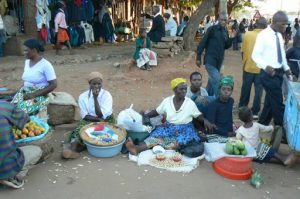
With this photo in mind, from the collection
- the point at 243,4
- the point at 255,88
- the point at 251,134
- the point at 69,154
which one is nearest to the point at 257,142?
the point at 251,134

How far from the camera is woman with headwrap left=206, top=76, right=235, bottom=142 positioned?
4.70 m

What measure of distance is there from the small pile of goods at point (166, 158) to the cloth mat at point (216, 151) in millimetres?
344

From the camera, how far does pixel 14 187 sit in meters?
3.56

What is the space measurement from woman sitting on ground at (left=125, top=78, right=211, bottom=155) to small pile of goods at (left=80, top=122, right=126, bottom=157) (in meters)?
0.17

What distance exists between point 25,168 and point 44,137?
440mm

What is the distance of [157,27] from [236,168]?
22.6ft

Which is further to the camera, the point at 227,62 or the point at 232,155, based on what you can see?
the point at 227,62

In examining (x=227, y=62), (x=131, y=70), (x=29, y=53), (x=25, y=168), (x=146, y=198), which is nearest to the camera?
(x=146, y=198)

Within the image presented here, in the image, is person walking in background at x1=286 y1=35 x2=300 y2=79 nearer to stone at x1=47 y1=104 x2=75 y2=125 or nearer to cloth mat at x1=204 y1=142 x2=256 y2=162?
cloth mat at x1=204 y1=142 x2=256 y2=162

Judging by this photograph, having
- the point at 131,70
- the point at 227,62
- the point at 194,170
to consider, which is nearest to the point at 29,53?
the point at 194,170

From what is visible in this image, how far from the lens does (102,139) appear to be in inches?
170

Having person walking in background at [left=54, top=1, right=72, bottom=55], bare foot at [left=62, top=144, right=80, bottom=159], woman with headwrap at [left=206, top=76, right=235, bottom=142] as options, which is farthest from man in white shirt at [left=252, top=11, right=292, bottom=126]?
person walking in background at [left=54, top=1, right=72, bottom=55]

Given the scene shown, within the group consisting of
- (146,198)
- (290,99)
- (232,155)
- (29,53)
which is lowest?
(146,198)

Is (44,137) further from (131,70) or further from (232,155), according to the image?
(131,70)
